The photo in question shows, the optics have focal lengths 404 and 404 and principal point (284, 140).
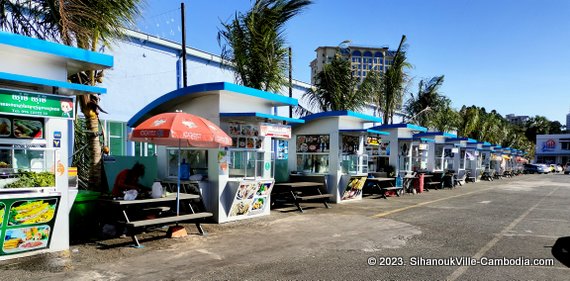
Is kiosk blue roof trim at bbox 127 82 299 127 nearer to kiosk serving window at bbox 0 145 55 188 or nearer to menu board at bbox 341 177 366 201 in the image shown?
kiosk serving window at bbox 0 145 55 188

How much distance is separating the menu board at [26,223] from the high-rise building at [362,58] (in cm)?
1427

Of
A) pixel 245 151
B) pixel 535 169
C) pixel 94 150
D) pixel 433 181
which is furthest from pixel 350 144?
pixel 535 169

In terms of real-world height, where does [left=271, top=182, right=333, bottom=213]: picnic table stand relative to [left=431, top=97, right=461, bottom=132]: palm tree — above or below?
below

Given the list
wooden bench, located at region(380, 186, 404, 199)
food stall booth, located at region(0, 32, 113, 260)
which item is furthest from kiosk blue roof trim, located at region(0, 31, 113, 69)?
wooden bench, located at region(380, 186, 404, 199)

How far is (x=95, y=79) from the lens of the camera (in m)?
9.13

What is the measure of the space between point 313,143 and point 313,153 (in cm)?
36

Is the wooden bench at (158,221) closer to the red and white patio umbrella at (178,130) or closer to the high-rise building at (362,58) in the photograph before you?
the red and white patio umbrella at (178,130)

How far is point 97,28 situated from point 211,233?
15.7 ft

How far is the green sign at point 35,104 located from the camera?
5801 millimetres

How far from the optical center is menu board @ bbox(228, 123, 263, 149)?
10.0 meters

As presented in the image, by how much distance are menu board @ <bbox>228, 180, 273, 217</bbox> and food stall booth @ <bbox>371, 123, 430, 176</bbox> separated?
341 inches

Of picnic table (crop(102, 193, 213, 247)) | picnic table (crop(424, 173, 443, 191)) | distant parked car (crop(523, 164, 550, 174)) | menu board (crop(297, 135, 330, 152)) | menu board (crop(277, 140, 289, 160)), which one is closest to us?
picnic table (crop(102, 193, 213, 247))

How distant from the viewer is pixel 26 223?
6.19 m

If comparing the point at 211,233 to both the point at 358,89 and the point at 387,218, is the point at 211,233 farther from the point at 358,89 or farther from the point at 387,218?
the point at 358,89
